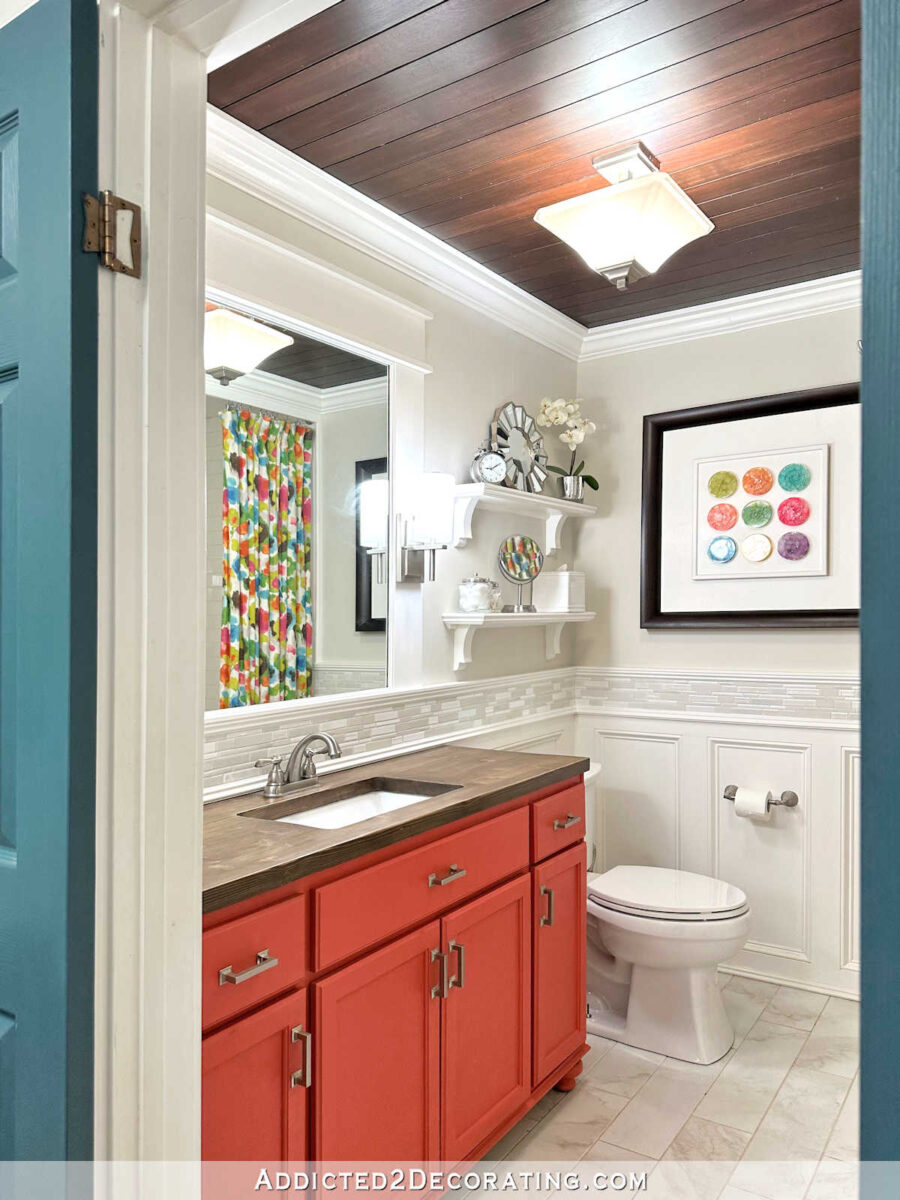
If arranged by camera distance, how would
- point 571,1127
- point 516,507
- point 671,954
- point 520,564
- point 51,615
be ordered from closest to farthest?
point 51,615 → point 571,1127 → point 671,954 → point 516,507 → point 520,564

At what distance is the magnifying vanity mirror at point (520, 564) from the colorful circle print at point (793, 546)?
35.0 inches

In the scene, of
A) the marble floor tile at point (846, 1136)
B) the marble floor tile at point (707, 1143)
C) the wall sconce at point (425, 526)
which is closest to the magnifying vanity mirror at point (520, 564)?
the wall sconce at point (425, 526)

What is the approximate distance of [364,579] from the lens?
2641 mm

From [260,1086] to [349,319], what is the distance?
190cm

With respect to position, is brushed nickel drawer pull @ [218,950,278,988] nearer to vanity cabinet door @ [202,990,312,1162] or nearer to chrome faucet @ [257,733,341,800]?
vanity cabinet door @ [202,990,312,1162]

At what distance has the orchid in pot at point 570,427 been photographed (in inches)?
133

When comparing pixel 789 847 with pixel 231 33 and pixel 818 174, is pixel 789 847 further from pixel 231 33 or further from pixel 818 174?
pixel 231 33

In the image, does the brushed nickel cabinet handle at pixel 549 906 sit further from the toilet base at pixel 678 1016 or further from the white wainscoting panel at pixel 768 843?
the white wainscoting panel at pixel 768 843

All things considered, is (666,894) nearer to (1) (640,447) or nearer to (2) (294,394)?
(1) (640,447)

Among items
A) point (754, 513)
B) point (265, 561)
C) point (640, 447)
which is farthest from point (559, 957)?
point (640, 447)

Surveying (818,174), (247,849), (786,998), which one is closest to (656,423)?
(818,174)

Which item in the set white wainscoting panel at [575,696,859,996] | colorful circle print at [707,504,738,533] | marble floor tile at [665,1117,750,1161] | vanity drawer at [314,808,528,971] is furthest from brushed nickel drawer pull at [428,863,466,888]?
colorful circle print at [707,504,738,533]

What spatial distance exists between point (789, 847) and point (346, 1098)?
2124 millimetres

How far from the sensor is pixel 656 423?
11.6 feet
